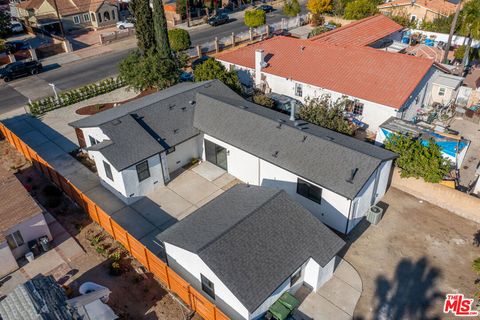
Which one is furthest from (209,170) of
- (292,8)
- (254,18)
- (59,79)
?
(292,8)

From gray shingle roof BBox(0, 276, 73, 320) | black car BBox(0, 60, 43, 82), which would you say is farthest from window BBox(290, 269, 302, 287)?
black car BBox(0, 60, 43, 82)

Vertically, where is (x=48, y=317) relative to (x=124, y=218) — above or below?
above

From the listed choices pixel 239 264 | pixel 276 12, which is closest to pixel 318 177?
pixel 239 264

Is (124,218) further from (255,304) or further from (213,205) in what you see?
(255,304)

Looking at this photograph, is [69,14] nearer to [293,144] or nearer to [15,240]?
[15,240]

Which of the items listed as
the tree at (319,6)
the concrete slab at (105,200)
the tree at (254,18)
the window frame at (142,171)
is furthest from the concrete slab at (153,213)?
the tree at (319,6)

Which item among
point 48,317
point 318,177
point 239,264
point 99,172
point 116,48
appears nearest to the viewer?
point 48,317
